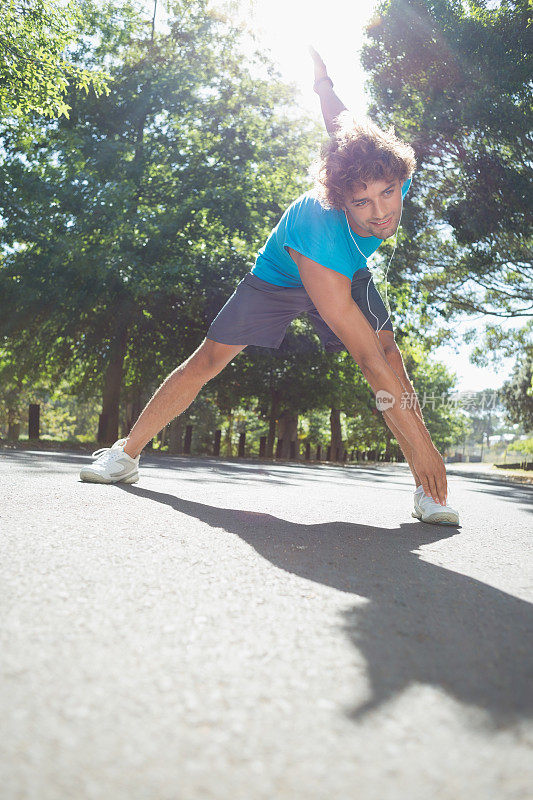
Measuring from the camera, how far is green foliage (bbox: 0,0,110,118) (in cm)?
1188

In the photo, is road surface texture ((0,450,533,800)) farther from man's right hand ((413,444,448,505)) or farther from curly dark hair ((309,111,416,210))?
curly dark hair ((309,111,416,210))

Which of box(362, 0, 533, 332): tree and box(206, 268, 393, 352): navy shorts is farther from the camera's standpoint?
box(362, 0, 533, 332): tree

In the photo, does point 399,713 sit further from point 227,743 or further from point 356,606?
point 356,606

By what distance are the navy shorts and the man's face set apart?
48cm

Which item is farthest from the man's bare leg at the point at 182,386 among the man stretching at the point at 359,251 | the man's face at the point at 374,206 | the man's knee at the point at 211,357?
the man's face at the point at 374,206

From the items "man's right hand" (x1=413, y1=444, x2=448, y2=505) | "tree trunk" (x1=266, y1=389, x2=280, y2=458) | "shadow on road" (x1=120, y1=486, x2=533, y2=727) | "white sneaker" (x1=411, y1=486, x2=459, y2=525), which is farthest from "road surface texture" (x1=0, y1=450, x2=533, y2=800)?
"tree trunk" (x1=266, y1=389, x2=280, y2=458)

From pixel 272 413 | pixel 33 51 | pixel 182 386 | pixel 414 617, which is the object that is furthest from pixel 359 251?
pixel 272 413

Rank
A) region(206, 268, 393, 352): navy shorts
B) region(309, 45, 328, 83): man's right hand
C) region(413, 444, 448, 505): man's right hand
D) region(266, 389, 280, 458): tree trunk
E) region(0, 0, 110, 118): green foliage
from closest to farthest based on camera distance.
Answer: region(413, 444, 448, 505): man's right hand, region(206, 268, 393, 352): navy shorts, region(309, 45, 328, 83): man's right hand, region(0, 0, 110, 118): green foliage, region(266, 389, 280, 458): tree trunk

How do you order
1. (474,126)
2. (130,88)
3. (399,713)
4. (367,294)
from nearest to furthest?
(399,713)
(367,294)
(474,126)
(130,88)

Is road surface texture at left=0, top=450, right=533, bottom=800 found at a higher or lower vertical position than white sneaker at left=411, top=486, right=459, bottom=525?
lower

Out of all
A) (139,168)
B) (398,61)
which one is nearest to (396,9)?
(398,61)

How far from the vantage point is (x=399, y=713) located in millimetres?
1161

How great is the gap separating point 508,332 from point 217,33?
1337 centimetres

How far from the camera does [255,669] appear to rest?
4.42 feet
